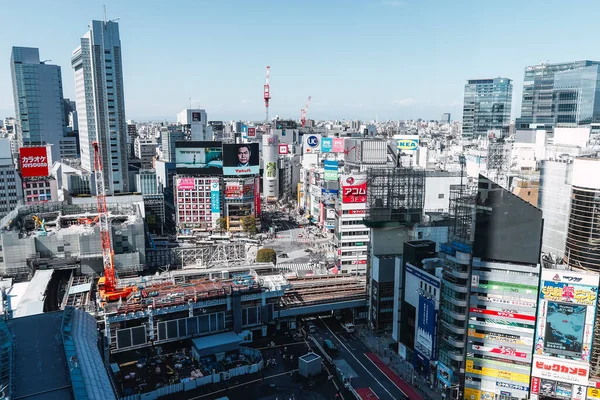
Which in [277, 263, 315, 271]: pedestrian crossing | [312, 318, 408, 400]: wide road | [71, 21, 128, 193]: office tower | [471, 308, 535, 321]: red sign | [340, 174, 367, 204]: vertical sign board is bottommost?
[312, 318, 408, 400]: wide road

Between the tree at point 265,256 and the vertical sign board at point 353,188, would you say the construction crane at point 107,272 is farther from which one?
the vertical sign board at point 353,188

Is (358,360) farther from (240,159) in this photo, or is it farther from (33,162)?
(33,162)

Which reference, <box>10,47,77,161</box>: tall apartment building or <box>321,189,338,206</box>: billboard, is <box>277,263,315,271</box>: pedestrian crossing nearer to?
<box>321,189,338,206</box>: billboard

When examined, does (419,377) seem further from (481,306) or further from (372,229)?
(372,229)

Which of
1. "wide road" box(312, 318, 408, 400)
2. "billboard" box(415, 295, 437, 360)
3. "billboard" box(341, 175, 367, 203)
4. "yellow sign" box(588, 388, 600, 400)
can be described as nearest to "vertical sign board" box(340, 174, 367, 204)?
"billboard" box(341, 175, 367, 203)

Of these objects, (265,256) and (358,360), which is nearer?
(358,360)

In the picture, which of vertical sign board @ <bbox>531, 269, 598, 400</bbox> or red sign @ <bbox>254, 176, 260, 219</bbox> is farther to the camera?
red sign @ <bbox>254, 176, 260, 219</bbox>

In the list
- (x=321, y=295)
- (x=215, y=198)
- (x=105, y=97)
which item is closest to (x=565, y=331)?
(x=321, y=295)
